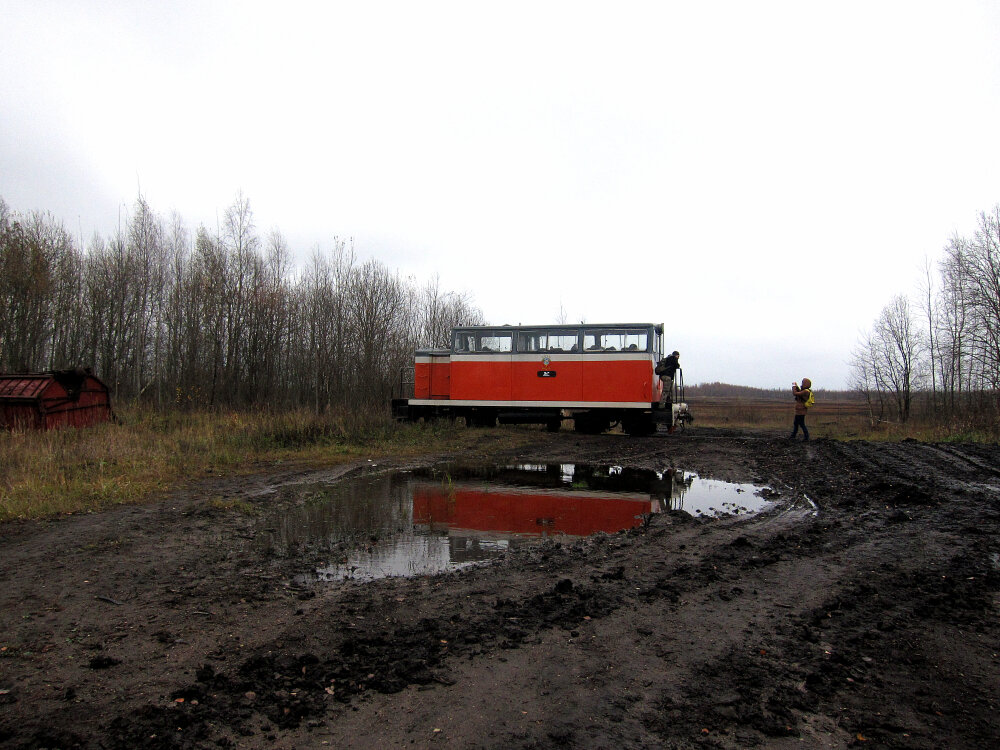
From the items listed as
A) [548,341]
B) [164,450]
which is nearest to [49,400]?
[164,450]

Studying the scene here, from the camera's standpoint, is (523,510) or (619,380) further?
(619,380)

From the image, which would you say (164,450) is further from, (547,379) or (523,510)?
(547,379)

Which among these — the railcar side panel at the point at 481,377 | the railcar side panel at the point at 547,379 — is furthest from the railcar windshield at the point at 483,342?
the railcar side panel at the point at 547,379

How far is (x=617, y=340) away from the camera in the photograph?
17.1m

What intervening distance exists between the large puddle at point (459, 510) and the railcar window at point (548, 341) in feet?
22.7

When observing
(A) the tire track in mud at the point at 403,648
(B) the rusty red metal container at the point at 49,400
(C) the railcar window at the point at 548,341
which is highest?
(C) the railcar window at the point at 548,341

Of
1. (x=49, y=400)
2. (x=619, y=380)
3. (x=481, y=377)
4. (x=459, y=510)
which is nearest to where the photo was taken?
(x=459, y=510)

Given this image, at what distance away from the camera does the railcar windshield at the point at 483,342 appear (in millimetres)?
18000

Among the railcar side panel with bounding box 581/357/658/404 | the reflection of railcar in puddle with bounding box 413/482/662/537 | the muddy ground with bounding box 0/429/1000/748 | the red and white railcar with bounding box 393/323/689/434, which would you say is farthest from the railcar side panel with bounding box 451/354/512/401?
the muddy ground with bounding box 0/429/1000/748

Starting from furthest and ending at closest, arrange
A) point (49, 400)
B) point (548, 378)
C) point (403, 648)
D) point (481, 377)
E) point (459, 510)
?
point (481, 377)
point (548, 378)
point (49, 400)
point (459, 510)
point (403, 648)

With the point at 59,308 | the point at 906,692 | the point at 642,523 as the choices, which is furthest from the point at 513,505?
the point at 59,308

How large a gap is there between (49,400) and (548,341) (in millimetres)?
12783

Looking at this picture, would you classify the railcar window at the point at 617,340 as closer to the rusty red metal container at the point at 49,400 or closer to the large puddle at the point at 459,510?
the large puddle at the point at 459,510

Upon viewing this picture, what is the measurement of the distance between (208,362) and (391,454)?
49.9ft
